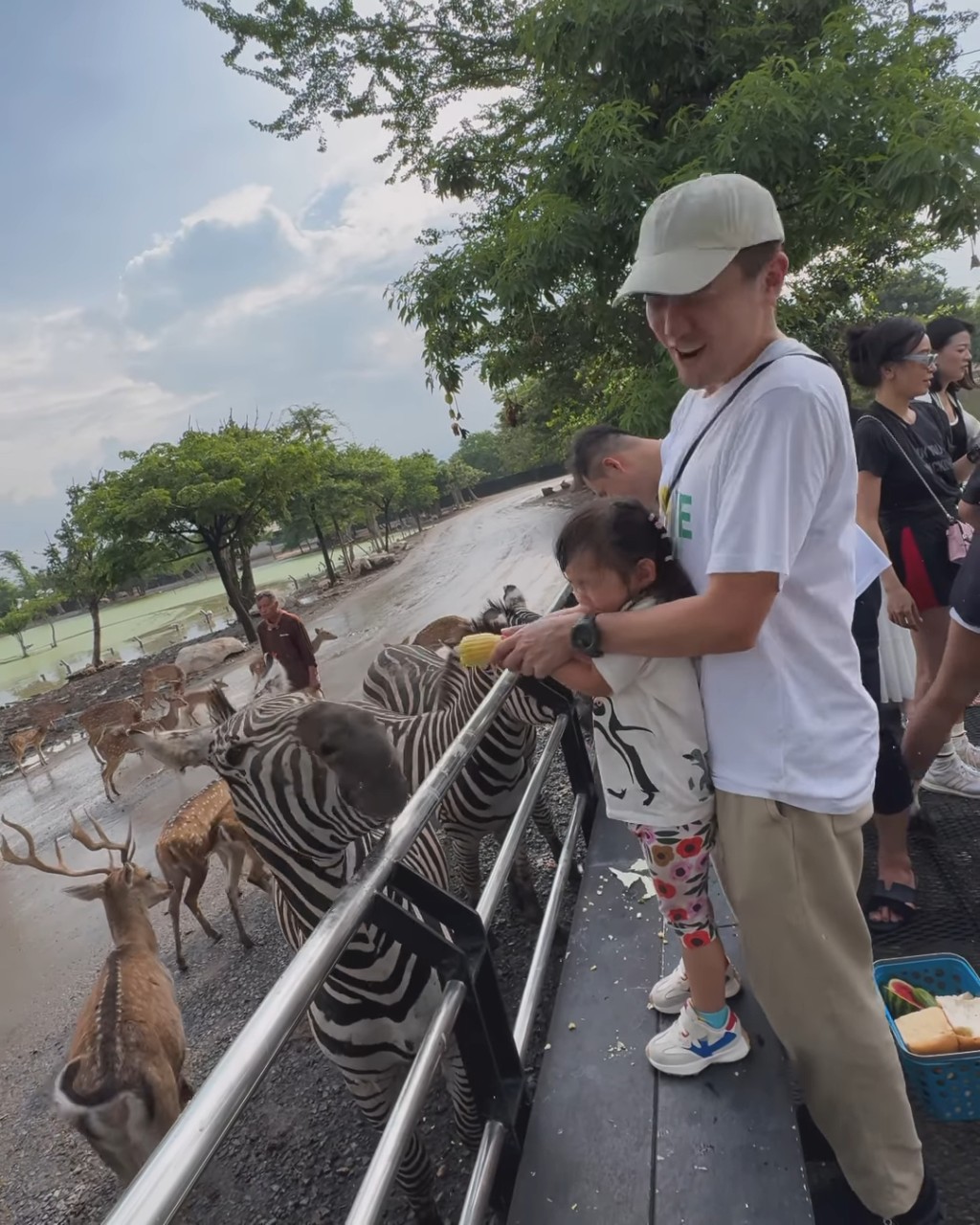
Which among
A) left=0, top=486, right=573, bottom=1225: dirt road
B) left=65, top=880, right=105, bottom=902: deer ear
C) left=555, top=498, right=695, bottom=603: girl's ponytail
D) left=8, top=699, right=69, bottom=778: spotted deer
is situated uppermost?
left=555, top=498, right=695, bottom=603: girl's ponytail


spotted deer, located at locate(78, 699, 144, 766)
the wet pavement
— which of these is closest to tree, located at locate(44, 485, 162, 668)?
the wet pavement

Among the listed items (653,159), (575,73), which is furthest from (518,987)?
(575,73)

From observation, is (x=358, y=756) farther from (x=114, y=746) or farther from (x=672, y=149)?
(x=114, y=746)

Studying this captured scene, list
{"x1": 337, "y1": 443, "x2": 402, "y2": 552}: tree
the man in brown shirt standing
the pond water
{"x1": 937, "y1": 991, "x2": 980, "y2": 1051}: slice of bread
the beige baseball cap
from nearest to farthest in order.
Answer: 1. the beige baseball cap
2. {"x1": 937, "y1": 991, "x2": 980, "y2": 1051}: slice of bread
3. the man in brown shirt standing
4. the pond water
5. {"x1": 337, "y1": 443, "x2": 402, "y2": 552}: tree

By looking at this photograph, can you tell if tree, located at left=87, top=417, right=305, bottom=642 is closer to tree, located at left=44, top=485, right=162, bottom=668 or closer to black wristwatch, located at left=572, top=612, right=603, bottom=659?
tree, located at left=44, top=485, right=162, bottom=668

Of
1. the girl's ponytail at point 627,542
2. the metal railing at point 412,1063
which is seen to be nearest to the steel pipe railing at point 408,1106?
the metal railing at point 412,1063

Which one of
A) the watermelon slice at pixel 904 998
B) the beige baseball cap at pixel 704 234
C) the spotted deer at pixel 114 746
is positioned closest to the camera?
the beige baseball cap at pixel 704 234

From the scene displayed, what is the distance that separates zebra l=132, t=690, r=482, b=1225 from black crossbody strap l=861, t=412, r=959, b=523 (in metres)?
2.54

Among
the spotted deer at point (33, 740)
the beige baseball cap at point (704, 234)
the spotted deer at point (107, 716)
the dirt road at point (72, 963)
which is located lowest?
the dirt road at point (72, 963)

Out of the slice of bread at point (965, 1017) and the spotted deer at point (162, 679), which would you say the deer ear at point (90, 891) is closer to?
the slice of bread at point (965, 1017)

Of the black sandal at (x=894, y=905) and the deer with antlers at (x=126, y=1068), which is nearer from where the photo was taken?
the black sandal at (x=894, y=905)

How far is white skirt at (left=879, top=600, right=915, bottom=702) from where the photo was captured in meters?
2.94

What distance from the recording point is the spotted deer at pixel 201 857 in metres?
5.19

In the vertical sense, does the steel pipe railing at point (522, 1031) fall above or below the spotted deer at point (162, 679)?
above
